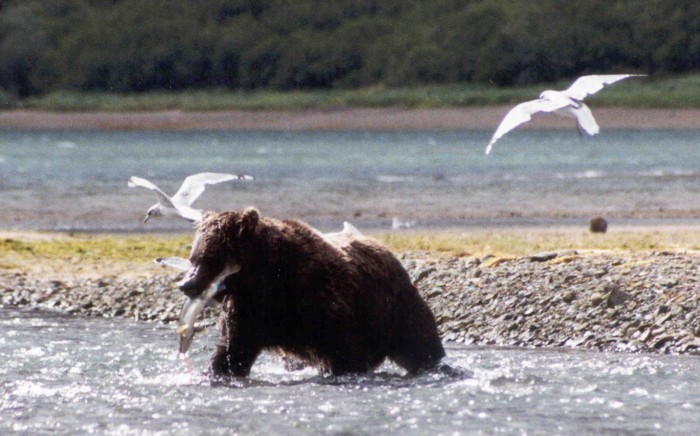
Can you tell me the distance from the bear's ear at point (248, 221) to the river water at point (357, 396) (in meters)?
1.14

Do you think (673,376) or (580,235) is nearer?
(673,376)

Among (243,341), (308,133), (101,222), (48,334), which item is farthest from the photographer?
(308,133)

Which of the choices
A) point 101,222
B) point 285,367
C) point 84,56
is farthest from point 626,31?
point 285,367

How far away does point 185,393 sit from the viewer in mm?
9648

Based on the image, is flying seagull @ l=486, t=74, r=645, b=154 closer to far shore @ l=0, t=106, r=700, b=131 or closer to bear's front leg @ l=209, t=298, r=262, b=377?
bear's front leg @ l=209, t=298, r=262, b=377

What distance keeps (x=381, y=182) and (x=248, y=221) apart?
30.2 metres

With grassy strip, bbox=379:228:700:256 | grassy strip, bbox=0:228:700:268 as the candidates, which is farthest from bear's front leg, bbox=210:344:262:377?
grassy strip, bbox=0:228:700:268

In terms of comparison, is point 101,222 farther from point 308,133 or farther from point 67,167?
point 308,133

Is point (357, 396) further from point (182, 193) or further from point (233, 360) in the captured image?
point (182, 193)

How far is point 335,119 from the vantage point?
346ft

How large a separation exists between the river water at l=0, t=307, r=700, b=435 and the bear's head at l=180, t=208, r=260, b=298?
84cm

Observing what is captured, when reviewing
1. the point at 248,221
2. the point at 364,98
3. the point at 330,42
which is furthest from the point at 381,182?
the point at 330,42

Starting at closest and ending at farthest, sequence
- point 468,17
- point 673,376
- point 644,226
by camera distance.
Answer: point 673,376
point 644,226
point 468,17

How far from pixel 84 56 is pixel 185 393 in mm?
113822
